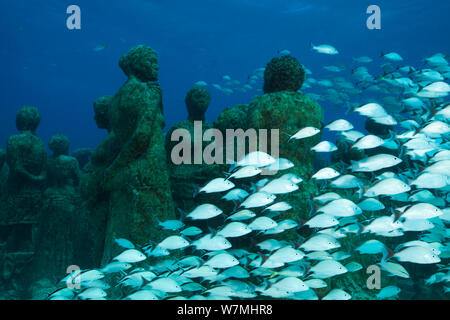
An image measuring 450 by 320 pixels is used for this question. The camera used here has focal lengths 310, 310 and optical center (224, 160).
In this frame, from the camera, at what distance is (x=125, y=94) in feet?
19.3

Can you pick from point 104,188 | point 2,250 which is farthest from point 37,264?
point 104,188

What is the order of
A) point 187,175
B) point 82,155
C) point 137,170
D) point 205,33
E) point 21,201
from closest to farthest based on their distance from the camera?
point 137,170, point 187,175, point 21,201, point 82,155, point 205,33

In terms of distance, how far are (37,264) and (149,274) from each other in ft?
15.1

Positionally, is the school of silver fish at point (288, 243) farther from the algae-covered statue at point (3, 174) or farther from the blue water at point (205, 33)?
the blue water at point (205, 33)

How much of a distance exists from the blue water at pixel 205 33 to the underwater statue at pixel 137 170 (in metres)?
33.5

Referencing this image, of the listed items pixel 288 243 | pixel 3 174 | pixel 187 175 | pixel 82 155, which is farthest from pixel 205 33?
pixel 288 243

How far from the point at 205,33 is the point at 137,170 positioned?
46.7 m

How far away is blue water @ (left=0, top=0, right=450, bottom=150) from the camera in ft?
119

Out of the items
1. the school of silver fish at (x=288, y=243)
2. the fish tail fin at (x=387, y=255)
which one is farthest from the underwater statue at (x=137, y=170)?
the fish tail fin at (x=387, y=255)

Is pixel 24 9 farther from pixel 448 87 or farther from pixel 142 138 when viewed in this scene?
pixel 448 87

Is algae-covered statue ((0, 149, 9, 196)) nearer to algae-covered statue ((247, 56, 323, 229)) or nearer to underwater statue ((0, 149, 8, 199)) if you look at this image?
underwater statue ((0, 149, 8, 199))

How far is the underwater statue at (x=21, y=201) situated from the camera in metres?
6.92

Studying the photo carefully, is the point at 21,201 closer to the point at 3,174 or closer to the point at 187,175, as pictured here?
the point at 3,174

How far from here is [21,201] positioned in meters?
7.06
